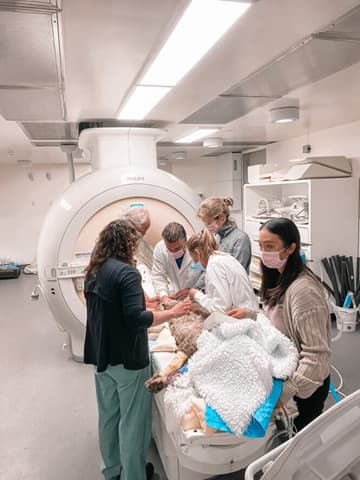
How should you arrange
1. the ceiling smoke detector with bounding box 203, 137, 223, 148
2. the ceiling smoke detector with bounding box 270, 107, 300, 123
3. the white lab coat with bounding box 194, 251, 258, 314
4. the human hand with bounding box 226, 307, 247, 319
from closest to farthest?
1. the human hand with bounding box 226, 307, 247, 319
2. the white lab coat with bounding box 194, 251, 258, 314
3. the ceiling smoke detector with bounding box 270, 107, 300, 123
4. the ceiling smoke detector with bounding box 203, 137, 223, 148

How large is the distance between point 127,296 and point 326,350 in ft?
2.64

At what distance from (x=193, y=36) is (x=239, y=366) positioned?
1.28 meters

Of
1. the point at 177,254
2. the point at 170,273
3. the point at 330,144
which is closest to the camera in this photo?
the point at 177,254

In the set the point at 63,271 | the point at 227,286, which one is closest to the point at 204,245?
the point at 227,286

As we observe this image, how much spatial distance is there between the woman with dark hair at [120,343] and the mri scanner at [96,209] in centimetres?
88

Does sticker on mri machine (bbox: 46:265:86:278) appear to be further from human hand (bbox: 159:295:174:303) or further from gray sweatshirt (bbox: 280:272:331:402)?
gray sweatshirt (bbox: 280:272:331:402)

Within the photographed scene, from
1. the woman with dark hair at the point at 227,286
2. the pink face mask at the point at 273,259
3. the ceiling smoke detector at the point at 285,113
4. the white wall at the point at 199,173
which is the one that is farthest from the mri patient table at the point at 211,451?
the white wall at the point at 199,173

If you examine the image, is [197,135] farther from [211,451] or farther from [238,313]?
[211,451]

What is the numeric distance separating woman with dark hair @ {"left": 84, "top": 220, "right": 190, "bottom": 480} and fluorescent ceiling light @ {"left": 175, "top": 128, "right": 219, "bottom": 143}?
101 inches

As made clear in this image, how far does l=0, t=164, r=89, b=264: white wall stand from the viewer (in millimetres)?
6859

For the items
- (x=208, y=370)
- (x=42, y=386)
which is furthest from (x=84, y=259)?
(x=208, y=370)

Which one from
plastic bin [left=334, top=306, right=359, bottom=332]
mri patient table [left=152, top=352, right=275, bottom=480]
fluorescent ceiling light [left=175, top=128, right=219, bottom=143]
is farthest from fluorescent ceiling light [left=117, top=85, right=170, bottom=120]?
plastic bin [left=334, top=306, right=359, bottom=332]

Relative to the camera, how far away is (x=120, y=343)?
5.20ft

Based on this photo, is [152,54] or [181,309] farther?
[181,309]
